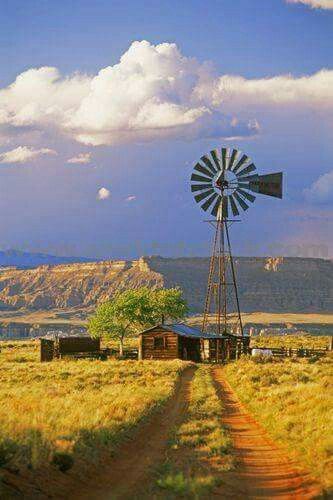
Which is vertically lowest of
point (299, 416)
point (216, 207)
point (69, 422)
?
point (299, 416)

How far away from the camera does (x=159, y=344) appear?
57.5 metres

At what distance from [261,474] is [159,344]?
45187 millimetres

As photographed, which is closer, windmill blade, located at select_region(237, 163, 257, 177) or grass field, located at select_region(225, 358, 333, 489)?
grass field, located at select_region(225, 358, 333, 489)

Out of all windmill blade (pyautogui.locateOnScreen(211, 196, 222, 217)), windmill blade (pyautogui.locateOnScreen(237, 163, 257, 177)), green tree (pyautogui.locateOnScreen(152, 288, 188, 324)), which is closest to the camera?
windmill blade (pyautogui.locateOnScreen(237, 163, 257, 177))

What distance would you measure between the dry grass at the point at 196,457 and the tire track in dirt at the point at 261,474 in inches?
10.2

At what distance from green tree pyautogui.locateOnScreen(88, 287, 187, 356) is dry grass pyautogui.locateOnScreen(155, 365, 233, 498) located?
46911 mm

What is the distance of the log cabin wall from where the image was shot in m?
57.1

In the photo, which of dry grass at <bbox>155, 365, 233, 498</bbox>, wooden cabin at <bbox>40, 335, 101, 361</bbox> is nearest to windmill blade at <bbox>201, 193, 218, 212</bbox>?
wooden cabin at <bbox>40, 335, 101, 361</bbox>

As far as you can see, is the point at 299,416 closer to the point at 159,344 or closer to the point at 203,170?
the point at 159,344

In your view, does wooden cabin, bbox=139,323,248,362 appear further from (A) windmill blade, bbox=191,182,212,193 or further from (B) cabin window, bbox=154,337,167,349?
(A) windmill blade, bbox=191,182,212,193

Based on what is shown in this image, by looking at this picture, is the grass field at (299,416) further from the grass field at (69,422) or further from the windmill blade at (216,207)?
the windmill blade at (216,207)

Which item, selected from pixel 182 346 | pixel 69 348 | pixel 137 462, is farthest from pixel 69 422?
pixel 69 348

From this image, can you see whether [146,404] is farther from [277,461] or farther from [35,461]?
[35,461]

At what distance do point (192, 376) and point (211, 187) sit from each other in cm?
2522
